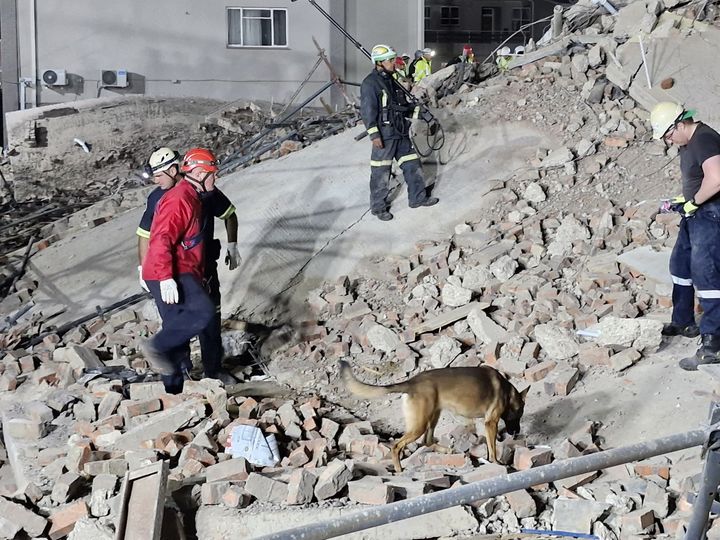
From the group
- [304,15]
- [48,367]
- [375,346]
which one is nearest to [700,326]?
[375,346]

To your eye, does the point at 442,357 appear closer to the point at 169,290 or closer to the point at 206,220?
the point at 206,220

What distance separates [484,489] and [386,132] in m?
6.89

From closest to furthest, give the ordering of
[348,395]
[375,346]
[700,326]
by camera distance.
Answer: [700,326] → [348,395] → [375,346]

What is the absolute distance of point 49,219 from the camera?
13375 mm

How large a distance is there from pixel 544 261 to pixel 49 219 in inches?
313

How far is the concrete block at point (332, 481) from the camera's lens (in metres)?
4.98

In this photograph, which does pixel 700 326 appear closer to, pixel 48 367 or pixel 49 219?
pixel 48 367

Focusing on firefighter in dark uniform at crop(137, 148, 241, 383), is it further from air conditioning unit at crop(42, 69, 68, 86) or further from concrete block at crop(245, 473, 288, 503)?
air conditioning unit at crop(42, 69, 68, 86)

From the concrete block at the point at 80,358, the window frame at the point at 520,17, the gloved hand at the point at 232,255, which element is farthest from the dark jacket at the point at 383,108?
the window frame at the point at 520,17

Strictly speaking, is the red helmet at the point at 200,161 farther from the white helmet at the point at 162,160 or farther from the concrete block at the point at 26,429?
the concrete block at the point at 26,429

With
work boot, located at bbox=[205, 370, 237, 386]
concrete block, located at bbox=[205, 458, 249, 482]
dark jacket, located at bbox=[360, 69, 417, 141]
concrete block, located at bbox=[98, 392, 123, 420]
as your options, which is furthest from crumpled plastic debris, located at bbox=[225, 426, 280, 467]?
dark jacket, located at bbox=[360, 69, 417, 141]

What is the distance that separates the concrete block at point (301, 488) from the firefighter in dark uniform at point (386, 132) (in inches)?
194

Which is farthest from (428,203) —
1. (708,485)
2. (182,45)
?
(182,45)

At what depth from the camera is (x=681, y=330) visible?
270 inches
